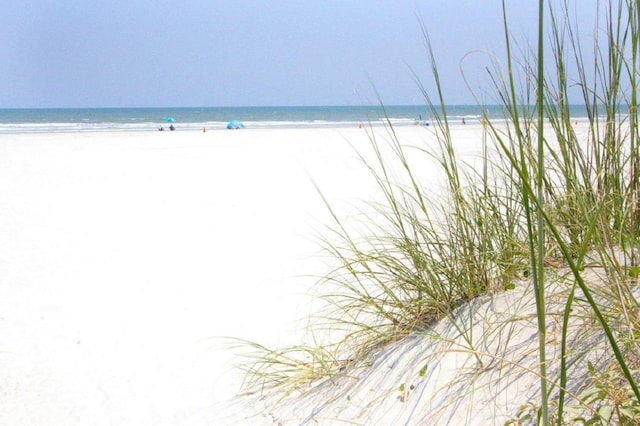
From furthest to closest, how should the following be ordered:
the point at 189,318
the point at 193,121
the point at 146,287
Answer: the point at 193,121, the point at 146,287, the point at 189,318

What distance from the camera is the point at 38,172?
40.2ft

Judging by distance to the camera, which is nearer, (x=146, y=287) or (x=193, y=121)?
(x=146, y=287)

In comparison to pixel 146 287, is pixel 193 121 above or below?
below

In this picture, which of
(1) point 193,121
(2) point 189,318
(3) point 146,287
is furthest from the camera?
(1) point 193,121

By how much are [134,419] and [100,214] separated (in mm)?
5302

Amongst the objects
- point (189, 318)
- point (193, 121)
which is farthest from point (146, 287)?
point (193, 121)

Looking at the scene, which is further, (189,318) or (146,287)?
(146,287)

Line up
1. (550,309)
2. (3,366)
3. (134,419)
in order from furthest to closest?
1. (3,366)
2. (134,419)
3. (550,309)

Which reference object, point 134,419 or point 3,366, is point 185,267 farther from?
point 134,419

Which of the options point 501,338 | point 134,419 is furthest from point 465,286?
point 134,419

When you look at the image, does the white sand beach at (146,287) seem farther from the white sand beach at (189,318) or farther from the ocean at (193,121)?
the ocean at (193,121)

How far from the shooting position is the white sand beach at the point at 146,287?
3152 millimetres

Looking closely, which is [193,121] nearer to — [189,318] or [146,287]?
[146,287]

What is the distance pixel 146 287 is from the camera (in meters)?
4.73
